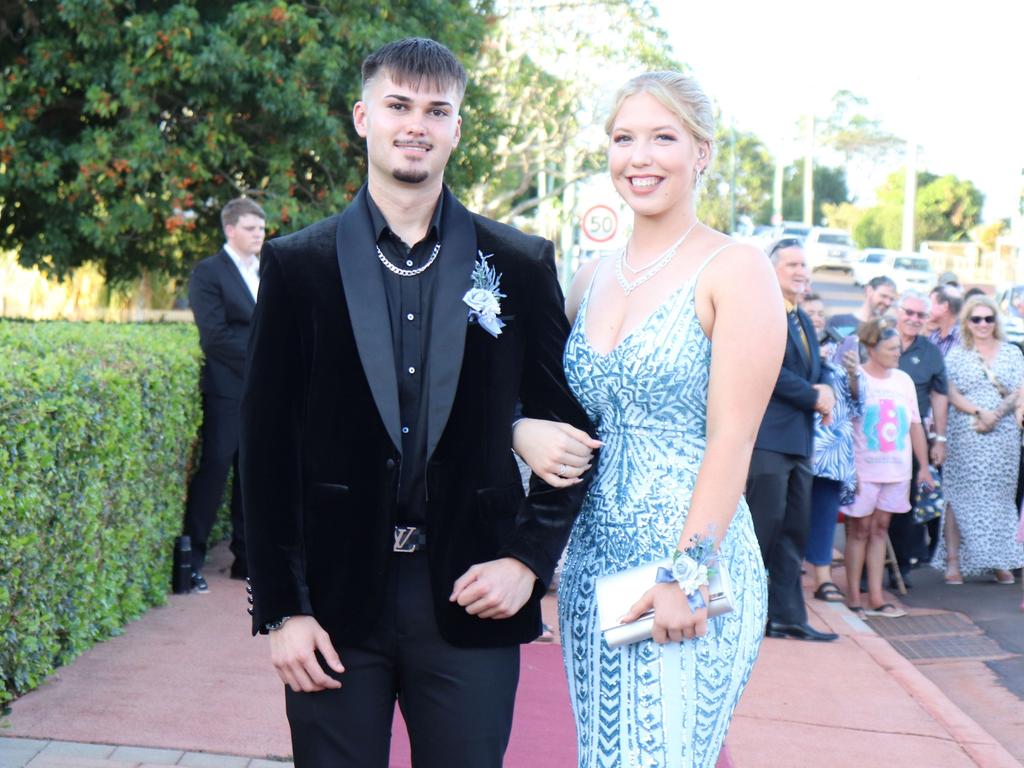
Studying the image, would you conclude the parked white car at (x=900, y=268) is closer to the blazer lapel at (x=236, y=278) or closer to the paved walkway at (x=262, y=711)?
the blazer lapel at (x=236, y=278)

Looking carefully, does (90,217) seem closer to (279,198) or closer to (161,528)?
(279,198)

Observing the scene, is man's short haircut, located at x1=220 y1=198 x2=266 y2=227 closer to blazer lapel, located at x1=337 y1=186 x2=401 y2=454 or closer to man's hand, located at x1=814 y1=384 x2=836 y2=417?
man's hand, located at x1=814 y1=384 x2=836 y2=417

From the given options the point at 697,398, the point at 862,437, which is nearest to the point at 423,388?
the point at 697,398

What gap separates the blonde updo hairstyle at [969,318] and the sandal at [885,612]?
2.37 m

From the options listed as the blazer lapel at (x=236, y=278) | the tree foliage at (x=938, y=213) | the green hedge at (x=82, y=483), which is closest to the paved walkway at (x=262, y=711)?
the green hedge at (x=82, y=483)

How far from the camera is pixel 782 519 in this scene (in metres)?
7.94

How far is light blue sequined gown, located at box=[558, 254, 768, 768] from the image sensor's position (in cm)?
306

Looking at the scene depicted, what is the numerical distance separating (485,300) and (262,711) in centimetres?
322

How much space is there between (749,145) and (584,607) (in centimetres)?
9602

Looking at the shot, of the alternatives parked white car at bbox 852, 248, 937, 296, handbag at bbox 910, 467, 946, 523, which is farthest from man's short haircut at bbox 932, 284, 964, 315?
parked white car at bbox 852, 248, 937, 296

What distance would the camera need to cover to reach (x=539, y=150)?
1112 inches

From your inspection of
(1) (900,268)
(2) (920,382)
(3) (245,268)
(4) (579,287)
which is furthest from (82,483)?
(1) (900,268)

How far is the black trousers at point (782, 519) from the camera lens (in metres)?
7.72

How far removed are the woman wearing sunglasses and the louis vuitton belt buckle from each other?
8.32 metres
